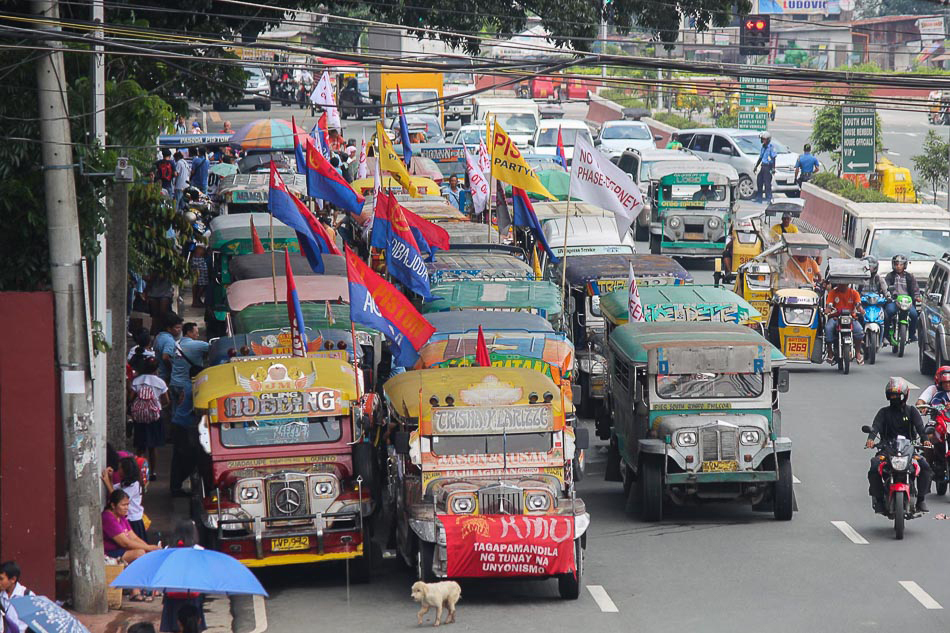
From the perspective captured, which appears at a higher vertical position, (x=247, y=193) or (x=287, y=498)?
(x=247, y=193)

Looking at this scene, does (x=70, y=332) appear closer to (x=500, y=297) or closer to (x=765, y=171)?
(x=500, y=297)

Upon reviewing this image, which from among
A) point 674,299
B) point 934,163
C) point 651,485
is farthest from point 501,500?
point 934,163

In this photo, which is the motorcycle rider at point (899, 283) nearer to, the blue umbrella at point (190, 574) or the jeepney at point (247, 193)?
the jeepney at point (247, 193)

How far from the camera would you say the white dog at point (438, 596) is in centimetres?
1340

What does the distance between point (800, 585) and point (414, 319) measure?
16.5 feet

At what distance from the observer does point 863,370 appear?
26281 millimetres

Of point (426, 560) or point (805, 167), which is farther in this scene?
point (805, 167)

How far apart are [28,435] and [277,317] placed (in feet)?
21.3

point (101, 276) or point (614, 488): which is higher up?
point (101, 276)

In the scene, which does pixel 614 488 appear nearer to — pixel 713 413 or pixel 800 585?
pixel 713 413

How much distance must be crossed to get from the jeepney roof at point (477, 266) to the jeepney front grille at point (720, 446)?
22.5ft

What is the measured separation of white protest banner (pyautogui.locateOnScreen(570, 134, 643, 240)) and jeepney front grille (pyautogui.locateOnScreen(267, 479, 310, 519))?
9573mm

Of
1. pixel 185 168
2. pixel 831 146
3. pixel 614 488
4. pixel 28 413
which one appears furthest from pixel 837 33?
pixel 28 413

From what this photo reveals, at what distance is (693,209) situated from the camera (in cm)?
3534
